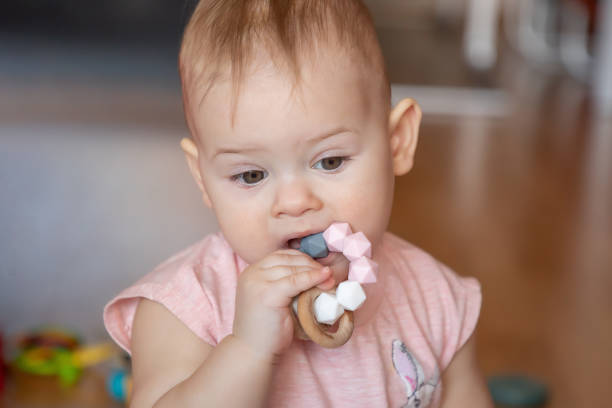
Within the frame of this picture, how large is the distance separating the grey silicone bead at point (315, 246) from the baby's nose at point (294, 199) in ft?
0.08

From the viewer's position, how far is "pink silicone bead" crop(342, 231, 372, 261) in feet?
2.39

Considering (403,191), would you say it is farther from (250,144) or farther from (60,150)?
(250,144)

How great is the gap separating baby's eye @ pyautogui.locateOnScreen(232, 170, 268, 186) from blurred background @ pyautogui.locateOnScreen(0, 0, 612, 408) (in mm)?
911

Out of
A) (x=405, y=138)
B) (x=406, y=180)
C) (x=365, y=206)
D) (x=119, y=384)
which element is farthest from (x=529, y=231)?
(x=365, y=206)

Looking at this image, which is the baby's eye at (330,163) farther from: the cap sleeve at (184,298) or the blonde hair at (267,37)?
the cap sleeve at (184,298)

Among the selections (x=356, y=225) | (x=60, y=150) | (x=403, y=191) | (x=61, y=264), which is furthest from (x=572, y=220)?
(x=356, y=225)

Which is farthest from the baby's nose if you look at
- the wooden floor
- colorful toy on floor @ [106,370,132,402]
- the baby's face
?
the wooden floor

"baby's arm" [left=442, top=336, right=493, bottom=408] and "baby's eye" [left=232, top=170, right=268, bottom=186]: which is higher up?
"baby's eye" [left=232, top=170, right=268, bottom=186]

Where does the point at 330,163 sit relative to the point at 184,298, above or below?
above

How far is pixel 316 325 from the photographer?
2.33 feet

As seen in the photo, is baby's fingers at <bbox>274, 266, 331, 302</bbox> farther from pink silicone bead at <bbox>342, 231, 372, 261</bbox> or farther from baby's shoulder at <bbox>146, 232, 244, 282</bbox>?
baby's shoulder at <bbox>146, 232, 244, 282</bbox>

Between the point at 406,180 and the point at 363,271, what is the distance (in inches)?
85.8

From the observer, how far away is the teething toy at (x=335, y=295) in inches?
27.7

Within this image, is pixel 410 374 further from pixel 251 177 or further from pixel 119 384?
pixel 119 384
